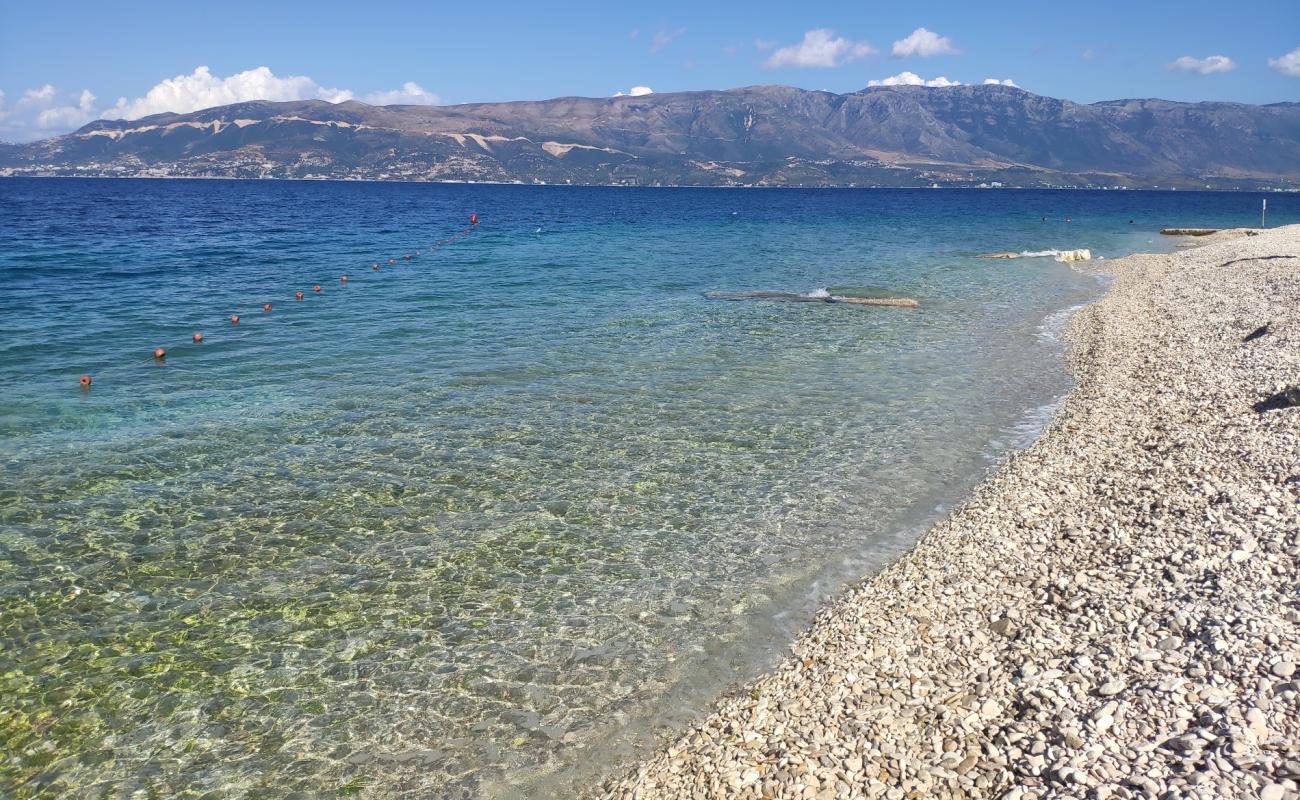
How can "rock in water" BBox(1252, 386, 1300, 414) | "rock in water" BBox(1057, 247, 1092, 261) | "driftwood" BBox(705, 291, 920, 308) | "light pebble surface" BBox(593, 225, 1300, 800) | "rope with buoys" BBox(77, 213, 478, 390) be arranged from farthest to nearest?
"rock in water" BBox(1057, 247, 1092, 261) → "driftwood" BBox(705, 291, 920, 308) → "rope with buoys" BBox(77, 213, 478, 390) → "rock in water" BBox(1252, 386, 1300, 414) → "light pebble surface" BBox(593, 225, 1300, 800)

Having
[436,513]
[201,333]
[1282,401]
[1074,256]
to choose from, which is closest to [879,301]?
[1282,401]

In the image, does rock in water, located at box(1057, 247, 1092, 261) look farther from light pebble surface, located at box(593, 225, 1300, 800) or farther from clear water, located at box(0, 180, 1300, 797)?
light pebble surface, located at box(593, 225, 1300, 800)

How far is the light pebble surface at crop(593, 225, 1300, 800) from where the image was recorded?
24.0 ft


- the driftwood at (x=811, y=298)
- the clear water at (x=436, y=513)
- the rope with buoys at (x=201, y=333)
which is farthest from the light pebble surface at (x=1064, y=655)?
the rope with buoys at (x=201, y=333)

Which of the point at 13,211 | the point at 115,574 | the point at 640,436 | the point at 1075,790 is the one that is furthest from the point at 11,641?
the point at 13,211

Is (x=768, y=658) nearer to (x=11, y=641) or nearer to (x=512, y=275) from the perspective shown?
(x=11, y=641)

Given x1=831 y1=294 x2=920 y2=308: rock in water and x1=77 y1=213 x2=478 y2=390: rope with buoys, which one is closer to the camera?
x1=77 y1=213 x2=478 y2=390: rope with buoys

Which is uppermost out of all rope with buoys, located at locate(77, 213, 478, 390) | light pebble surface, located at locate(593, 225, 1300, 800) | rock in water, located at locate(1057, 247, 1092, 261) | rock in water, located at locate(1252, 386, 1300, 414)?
rock in water, located at locate(1057, 247, 1092, 261)

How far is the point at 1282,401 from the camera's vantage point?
17.3m

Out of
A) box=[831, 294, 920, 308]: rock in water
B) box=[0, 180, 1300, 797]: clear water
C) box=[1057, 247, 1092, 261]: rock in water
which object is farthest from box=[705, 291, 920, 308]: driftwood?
box=[1057, 247, 1092, 261]: rock in water

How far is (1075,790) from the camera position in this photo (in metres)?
6.87

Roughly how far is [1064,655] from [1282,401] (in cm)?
1273

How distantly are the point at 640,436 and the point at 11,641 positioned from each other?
12.1 metres

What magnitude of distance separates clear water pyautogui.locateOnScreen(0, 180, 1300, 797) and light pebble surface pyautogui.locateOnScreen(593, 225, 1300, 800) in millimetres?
1046
